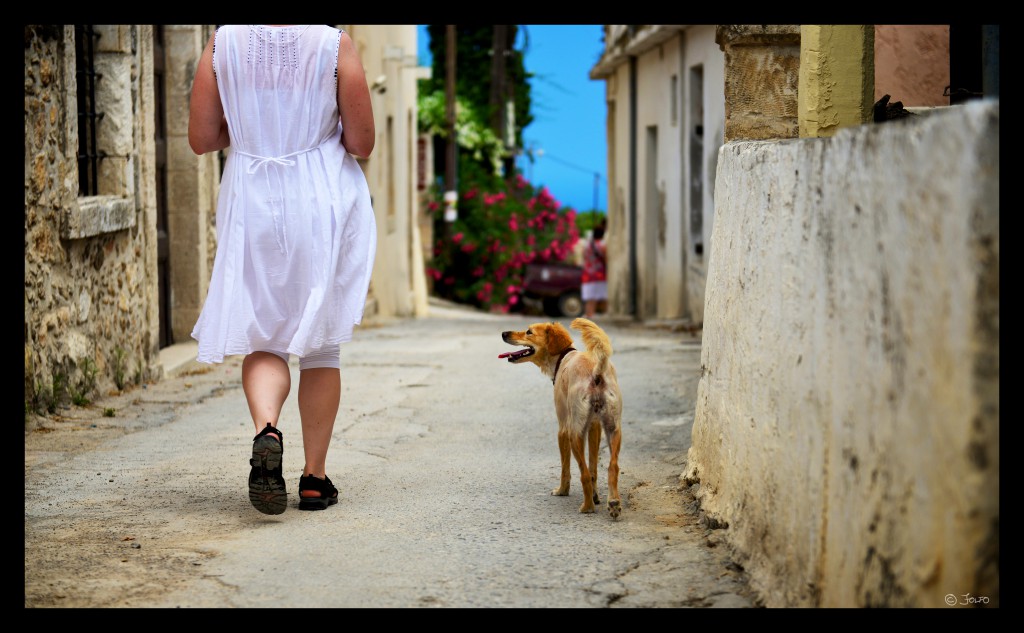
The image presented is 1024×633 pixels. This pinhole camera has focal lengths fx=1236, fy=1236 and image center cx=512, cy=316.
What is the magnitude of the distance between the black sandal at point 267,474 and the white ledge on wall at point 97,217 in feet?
9.00

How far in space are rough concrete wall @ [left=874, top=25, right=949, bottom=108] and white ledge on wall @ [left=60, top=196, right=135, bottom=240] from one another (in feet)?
13.5

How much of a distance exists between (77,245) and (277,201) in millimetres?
2678

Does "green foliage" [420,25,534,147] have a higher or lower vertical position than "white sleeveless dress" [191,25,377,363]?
higher

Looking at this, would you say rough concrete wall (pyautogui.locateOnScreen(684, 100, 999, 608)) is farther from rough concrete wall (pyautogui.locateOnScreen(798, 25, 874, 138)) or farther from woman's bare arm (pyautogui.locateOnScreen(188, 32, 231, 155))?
woman's bare arm (pyautogui.locateOnScreen(188, 32, 231, 155))

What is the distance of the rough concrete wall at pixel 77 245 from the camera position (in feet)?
18.9

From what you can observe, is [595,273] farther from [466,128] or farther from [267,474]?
[267,474]

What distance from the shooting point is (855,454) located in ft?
8.29

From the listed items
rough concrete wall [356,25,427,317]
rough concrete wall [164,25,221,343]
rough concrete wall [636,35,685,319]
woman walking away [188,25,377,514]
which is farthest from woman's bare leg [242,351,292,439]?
rough concrete wall [356,25,427,317]

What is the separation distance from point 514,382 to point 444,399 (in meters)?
0.73

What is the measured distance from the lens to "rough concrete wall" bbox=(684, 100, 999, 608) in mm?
1973

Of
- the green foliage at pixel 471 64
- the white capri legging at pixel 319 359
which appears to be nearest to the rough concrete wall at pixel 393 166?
the green foliage at pixel 471 64

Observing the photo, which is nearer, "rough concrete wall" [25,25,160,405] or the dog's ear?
the dog's ear
